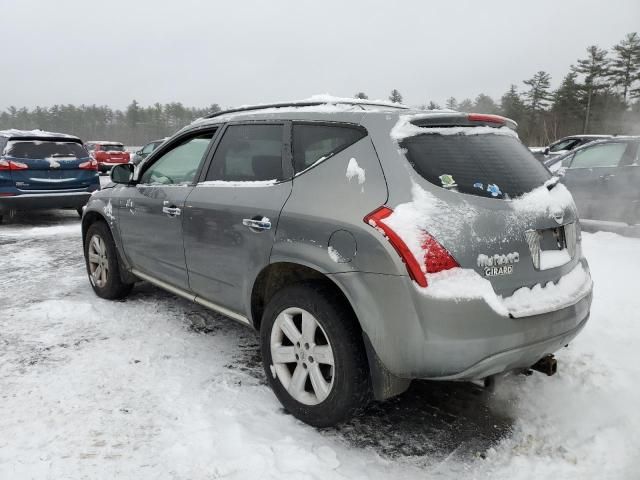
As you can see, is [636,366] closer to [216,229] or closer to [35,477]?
[216,229]

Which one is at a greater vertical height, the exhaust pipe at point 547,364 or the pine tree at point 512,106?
the pine tree at point 512,106

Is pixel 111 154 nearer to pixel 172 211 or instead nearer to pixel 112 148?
pixel 112 148

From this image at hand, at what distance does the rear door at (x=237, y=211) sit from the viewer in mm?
2910

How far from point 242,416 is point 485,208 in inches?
67.0

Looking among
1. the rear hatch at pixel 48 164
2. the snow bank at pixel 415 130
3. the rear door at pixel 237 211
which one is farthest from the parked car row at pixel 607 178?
the rear hatch at pixel 48 164

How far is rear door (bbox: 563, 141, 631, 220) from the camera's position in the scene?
345 inches

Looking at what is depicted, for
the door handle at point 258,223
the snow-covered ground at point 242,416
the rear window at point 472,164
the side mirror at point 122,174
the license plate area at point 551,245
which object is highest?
the rear window at point 472,164

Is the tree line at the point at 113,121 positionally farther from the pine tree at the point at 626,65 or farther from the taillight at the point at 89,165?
the taillight at the point at 89,165

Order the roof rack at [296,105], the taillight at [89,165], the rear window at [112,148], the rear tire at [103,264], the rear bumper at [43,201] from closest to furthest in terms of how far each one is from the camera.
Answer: the roof rack at [296,105]
the rear tire at [103,264]
the rear bumper at [43,201]
the taillight at [89,165]
the rear window at [112,148]

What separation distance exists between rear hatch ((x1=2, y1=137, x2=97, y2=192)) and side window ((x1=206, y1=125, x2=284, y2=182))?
680 centimetres

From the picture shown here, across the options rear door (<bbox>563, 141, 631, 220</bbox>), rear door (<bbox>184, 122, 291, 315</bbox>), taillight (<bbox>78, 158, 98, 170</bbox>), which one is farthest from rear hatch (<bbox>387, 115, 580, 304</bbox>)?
taillight (<bbox>78, 158, 98, 170</bbox>)

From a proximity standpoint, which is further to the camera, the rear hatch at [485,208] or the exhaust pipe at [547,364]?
the exhaust pipe at [547,364]

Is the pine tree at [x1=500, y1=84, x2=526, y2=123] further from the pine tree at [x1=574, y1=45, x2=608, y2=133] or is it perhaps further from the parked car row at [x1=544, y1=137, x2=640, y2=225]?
the parked car row at [x1=544, y1=137, x2=640, y2=225]

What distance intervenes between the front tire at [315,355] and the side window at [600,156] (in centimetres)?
828
